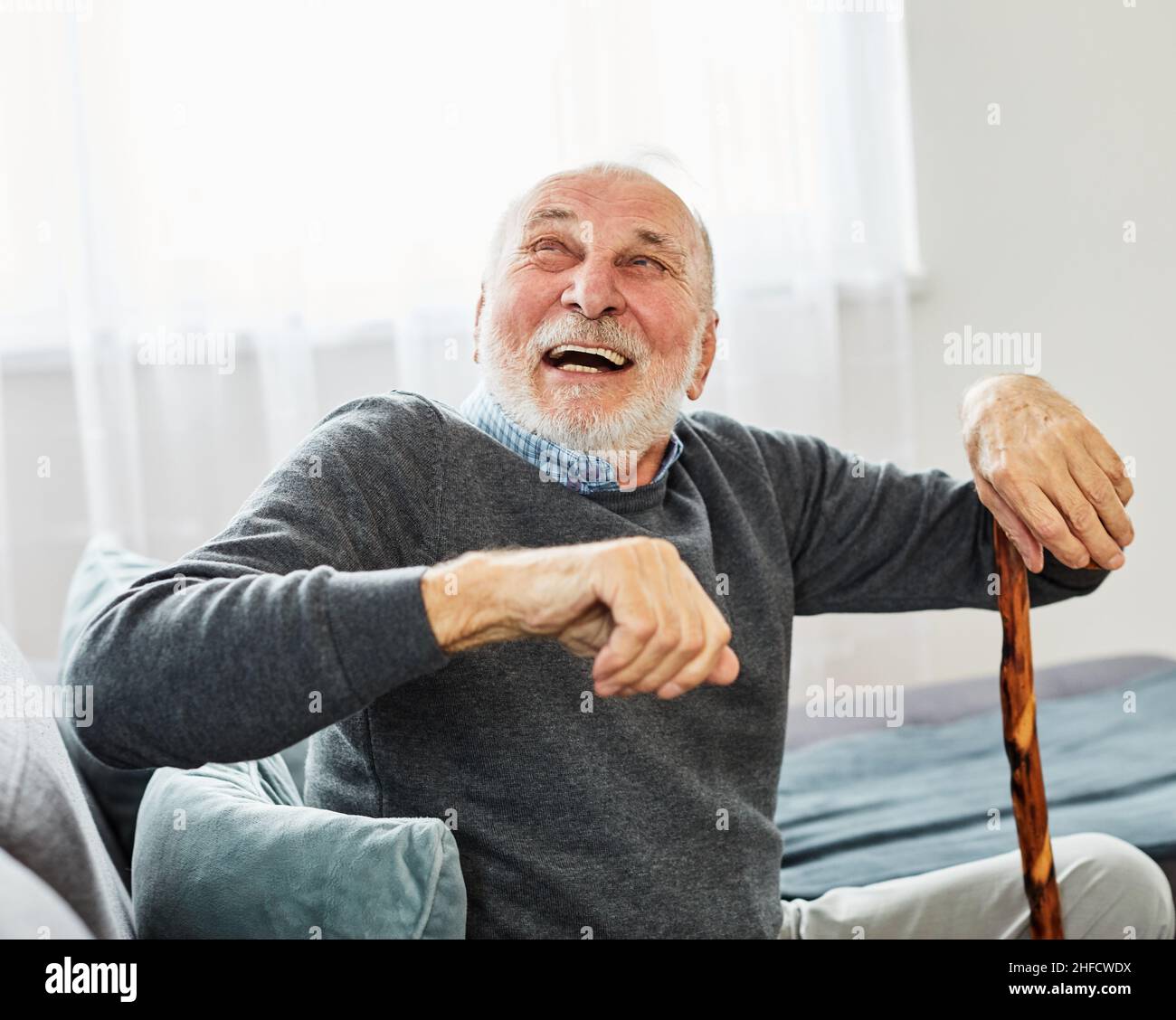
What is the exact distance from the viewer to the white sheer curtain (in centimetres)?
242

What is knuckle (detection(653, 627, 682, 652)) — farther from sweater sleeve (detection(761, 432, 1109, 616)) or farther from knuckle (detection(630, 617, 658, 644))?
sweater sleeve (detection(761, 432, 1109, 616))

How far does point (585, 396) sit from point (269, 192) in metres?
1.41

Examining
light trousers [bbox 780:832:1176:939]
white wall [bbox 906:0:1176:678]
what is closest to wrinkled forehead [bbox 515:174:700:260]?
light trousers [bbox 780:832:1176:939]

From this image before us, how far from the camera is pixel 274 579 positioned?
84 centimetres

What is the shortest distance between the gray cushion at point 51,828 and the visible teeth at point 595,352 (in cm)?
67

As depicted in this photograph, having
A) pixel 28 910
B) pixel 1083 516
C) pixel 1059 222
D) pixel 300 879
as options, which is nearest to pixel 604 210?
pixel 1083 516

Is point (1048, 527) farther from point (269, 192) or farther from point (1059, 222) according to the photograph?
point (1059, 222)

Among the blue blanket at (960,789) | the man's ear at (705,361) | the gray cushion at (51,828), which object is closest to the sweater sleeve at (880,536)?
the man's ear at (705,361)

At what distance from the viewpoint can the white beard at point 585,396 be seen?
133cm

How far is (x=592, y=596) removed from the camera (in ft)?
2.64

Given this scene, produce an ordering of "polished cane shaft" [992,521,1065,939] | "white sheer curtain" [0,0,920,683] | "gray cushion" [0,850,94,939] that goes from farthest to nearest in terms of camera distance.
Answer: "white sheer curtain" [0,0,920,683], "polished cane shaft" [992,521,1065,939], "gray cushion" [0,850,94,939]

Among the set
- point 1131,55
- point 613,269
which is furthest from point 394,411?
point 1131,55

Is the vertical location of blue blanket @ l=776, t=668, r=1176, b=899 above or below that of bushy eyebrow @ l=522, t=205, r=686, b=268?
below

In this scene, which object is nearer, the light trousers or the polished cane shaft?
the polished cane shaft
